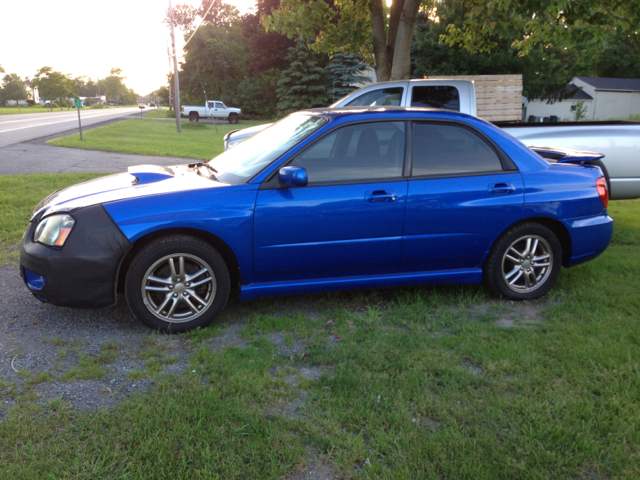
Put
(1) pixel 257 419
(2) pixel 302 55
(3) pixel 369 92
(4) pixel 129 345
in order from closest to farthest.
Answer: (1) pixel 257 419
(4) pixel 129 345
(3) pixel 369 92
(2) pixel 302 55

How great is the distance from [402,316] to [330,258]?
79 centimetres

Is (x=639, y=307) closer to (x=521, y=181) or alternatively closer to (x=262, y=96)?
(x=521, y=181)

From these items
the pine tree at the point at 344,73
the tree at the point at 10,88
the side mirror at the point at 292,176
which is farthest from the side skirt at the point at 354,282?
the tree at the point at 10,88

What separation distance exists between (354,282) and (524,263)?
5.18ft

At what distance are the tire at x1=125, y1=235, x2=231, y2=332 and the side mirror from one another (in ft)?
2.44

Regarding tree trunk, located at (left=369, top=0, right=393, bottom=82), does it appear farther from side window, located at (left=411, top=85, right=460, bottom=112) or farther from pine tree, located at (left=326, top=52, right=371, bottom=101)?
pine tree, located at (left=326, top=52, right=371, bottom=101)

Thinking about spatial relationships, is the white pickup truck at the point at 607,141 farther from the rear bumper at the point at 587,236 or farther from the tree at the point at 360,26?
the tree at the point at 360,26

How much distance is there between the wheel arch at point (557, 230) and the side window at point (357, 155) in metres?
1.17

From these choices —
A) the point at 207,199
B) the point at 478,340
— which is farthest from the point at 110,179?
the point at 478,340

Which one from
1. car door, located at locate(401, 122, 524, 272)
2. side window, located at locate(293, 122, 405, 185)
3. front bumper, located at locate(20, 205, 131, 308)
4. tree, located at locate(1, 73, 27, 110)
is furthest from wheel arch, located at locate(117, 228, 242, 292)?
tree, located at locate(1, 73, 27, 110)

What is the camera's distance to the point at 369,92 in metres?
8.77

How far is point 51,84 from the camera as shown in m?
75.1

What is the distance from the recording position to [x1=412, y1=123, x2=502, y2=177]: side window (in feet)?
14.3

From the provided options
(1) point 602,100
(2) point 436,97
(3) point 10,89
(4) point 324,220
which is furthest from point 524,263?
(3) point 10,89
